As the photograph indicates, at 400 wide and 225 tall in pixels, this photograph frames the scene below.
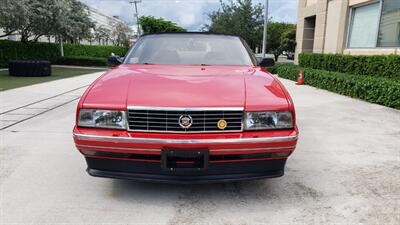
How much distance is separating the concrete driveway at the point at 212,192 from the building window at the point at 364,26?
7.77 m

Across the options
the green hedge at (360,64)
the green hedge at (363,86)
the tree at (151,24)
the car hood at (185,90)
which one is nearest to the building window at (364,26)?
the green hedge at (360,64)

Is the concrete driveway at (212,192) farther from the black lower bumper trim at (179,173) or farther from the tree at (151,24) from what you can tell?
the tree at (151,24)

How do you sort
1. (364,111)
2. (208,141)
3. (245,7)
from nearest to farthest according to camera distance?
(208,141), (364,111), (245,7)

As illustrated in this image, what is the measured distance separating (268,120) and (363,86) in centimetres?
727

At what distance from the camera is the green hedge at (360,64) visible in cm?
957

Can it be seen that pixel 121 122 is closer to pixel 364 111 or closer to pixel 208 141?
pixel 208 141

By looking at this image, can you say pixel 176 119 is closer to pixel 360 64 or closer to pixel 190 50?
pixel 190 50

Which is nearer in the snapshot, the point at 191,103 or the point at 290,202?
the point at 191,103

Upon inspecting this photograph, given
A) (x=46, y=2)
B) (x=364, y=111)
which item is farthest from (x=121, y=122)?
(x=46, y=2)

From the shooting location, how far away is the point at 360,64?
11.4m

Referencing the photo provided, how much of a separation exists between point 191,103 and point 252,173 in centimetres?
81

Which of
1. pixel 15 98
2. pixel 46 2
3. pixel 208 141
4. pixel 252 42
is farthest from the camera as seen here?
pixel 252 42

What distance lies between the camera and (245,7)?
88.5 feet

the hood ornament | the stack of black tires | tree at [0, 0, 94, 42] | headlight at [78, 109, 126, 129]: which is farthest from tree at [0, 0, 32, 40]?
the hood ornament
